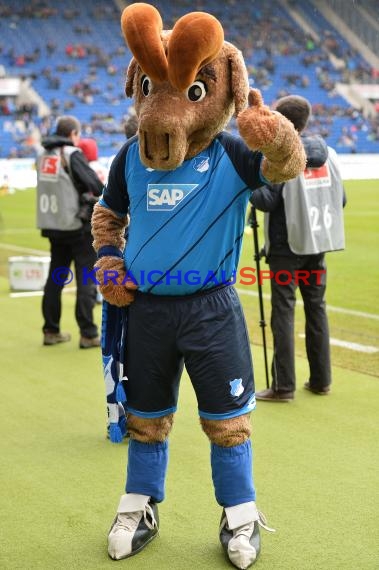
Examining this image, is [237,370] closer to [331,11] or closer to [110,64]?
[110,64]

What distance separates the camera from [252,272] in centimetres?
1048

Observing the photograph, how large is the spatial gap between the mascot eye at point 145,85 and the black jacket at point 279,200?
1.74 meters

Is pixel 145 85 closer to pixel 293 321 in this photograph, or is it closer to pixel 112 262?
pixel 112 262

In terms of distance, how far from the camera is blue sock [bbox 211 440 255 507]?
333cm

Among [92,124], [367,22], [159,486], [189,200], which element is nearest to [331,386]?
[159,486]

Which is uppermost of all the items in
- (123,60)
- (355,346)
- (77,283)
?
(123,60)

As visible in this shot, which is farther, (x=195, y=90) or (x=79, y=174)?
(x=79, y=174)

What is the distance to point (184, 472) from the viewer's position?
13.8ft

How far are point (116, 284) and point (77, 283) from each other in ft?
11.5

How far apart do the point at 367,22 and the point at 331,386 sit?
40165mm

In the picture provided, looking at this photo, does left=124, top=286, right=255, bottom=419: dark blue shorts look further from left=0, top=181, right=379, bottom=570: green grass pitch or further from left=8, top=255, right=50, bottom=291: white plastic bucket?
left=8, top=255, right=50, bottom=291: white plastic bucket

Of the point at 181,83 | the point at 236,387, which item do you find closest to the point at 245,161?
the point at 181,83

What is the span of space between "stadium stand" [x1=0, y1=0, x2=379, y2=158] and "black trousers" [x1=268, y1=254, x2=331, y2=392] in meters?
31.1

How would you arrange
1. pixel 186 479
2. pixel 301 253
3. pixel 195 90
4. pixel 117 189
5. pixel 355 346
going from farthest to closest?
pixel 355 346
pixel 301 253
pixel 186 479
pixel 117 189
pixel 195 90
